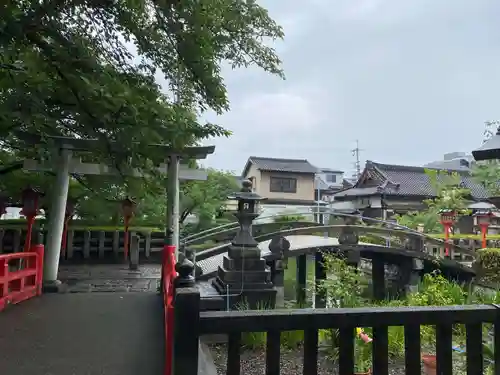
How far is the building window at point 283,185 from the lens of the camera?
37.1m

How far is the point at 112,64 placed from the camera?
20.2 feet

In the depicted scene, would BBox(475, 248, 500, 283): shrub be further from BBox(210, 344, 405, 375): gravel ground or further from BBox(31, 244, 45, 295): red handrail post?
BBox(31, 244, 45, 295): red handrail post

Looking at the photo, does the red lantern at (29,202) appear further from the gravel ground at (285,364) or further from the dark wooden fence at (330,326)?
the dark wooden fence at (330,326)

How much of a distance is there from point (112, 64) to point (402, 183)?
98.0ft

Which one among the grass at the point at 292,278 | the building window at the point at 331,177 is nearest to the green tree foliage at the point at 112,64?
the grass at the point at 292,278

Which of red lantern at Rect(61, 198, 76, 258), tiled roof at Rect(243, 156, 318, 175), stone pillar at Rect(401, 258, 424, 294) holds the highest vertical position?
tiled roof at Rect(243, 156, 318, 175)

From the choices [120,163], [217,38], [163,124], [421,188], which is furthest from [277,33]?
[421,188]

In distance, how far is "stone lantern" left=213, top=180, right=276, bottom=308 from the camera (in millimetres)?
9750

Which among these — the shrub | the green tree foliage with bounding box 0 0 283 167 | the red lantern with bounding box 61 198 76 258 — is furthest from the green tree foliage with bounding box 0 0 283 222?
the shrub

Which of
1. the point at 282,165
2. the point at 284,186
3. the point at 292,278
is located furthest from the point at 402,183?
the point at 292,278

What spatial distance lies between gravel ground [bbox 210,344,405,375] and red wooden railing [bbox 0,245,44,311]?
371 cm

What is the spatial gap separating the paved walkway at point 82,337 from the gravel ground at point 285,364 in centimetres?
175

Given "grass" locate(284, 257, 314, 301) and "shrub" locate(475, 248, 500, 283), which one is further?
"grass" locate(284, 257, 314, 301)

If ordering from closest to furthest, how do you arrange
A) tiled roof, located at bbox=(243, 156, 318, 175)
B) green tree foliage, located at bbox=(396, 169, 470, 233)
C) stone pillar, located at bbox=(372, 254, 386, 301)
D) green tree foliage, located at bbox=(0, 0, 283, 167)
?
green tree foliage, located at bbox=(0, 0, 283, 167) < stone pillar, located at bbox=(372, 254, 386, 301) < green tree foliage, located at bbox=(396, 169, 470, 233) < tiled roof, located at bbox=(243, 156, 318, 175)
